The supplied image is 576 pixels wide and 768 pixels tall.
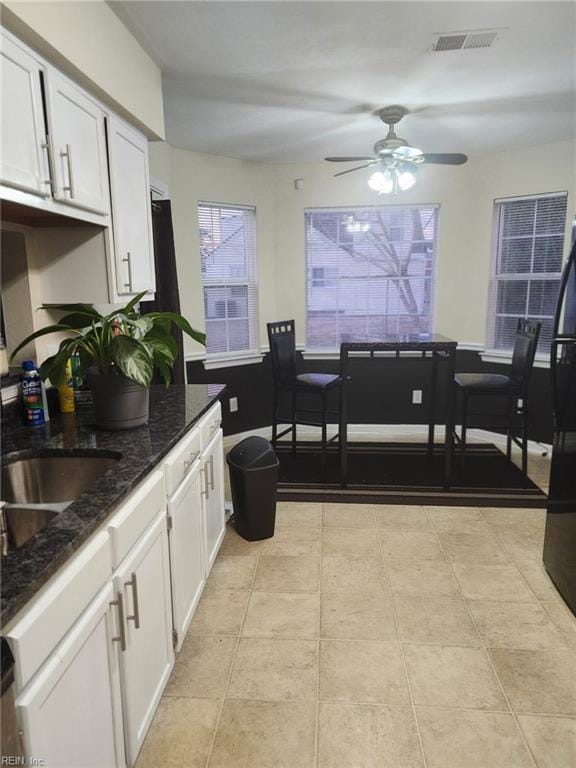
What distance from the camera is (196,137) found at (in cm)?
357

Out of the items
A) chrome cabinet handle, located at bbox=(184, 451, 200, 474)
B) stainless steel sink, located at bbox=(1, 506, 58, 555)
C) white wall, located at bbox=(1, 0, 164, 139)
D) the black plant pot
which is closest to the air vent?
white wall, located at bbox=(1, 0, 164, 139)

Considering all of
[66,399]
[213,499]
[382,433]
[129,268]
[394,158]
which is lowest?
[382,433]

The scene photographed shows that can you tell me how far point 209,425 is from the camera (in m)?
2.38

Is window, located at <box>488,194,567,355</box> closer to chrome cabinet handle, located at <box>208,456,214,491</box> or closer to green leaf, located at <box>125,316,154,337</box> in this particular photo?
chrome cabinet handle, located at <box>208,456,214,491</box>

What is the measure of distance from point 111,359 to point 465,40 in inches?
83.3

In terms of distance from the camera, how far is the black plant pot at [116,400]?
1.81 metres

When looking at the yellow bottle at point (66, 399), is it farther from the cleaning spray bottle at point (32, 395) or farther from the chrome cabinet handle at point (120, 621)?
the chrome cabinet handle at point (120, 621)

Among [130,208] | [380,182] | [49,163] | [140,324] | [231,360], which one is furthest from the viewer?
[231,360]

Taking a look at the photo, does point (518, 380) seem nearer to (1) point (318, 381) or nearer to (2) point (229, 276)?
(1) point (318, 381)

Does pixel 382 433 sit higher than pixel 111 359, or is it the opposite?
pixel 111 359

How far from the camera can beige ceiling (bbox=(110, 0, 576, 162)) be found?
200 cm

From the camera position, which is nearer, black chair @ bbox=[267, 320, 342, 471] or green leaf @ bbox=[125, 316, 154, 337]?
green leaf @ bbox=[125, 316, 154, 337]

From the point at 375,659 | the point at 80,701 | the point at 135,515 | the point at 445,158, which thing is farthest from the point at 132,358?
the point at 445,158

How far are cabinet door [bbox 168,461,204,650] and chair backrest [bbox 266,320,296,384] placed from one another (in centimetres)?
190
